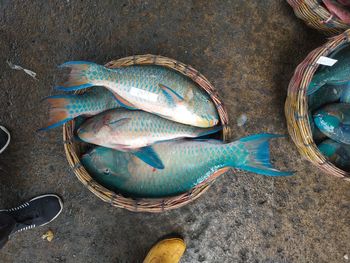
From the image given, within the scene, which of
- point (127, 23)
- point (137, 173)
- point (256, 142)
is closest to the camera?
point (256, 142)

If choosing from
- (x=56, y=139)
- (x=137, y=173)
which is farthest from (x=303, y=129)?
(x=56, y=139)

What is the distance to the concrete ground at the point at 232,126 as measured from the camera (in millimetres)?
2271

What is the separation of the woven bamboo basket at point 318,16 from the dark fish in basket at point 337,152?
62cm

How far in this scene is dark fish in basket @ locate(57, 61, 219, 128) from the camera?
174 centimetres

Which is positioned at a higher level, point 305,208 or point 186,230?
point 305,208

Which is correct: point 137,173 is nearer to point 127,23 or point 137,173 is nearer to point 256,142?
point 256,142

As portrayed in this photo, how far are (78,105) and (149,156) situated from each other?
425 millimetres

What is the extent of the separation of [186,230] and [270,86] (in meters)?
1.04

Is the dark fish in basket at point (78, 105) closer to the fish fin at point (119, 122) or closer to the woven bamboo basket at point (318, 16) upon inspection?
the fish fin at point (119, 122)

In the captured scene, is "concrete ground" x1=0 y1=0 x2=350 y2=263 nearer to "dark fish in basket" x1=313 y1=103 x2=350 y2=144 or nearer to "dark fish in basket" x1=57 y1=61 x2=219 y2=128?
"dark fish in basket" x1=313 y1=103 x2=350 y2=144

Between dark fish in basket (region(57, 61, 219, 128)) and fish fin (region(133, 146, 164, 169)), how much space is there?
189 millimetres

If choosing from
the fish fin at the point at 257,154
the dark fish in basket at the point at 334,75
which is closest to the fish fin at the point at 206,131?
the fish fin at the point at 257,154

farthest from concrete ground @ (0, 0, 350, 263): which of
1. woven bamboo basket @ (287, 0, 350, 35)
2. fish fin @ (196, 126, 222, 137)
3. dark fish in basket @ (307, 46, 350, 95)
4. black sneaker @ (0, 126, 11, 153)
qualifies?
fish fin @ (196, 126, 222, 137)

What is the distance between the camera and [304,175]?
236 cm
